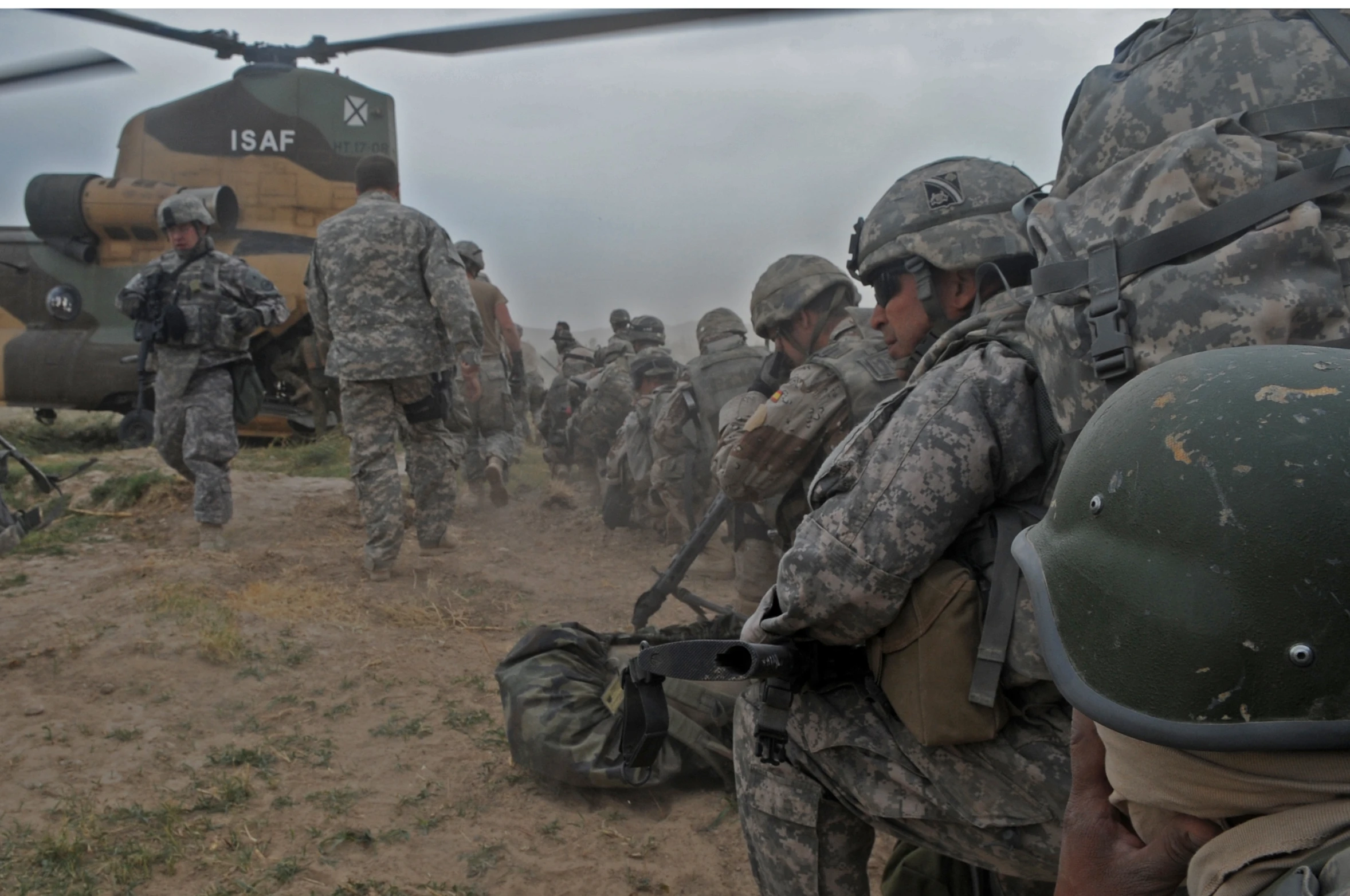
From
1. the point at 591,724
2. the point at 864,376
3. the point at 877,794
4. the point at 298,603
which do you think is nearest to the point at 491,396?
the point at 298,603

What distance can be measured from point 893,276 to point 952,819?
4.07 feet

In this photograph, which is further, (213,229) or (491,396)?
(213,229)

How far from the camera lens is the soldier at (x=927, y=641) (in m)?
1.62

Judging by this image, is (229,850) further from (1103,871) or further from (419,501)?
(419,501)

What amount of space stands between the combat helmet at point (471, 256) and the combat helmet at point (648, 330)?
156 centimetres

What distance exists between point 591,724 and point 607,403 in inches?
244

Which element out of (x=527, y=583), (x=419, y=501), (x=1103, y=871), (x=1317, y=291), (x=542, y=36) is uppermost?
(x=542, y=36)

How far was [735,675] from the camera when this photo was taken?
1683mm

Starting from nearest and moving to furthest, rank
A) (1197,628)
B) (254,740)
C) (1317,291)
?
1. (1197,628)
2. (1317,291)
3. (254,740)

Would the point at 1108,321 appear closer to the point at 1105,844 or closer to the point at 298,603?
the point at 1105,844

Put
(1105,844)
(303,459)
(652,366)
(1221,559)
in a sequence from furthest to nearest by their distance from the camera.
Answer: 1. (303,459)
2. (652,366)
3. (1105,844)
4. (1221,559)

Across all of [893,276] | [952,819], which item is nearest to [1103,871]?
[952,819]

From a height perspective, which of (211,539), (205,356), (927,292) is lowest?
(211,539)

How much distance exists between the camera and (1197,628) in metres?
0.92
